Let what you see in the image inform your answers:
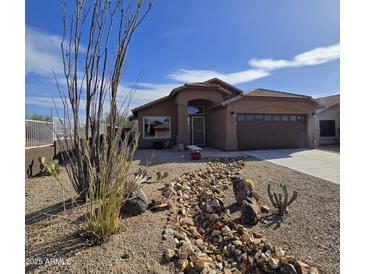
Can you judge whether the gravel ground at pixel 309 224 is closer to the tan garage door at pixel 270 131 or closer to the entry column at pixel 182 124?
the tan garage door at pixel 270 131

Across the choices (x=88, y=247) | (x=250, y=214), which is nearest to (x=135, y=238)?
(x=88, y=247)

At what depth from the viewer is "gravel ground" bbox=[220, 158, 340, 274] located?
116 inches

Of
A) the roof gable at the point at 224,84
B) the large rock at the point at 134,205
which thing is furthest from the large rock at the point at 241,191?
the roof gable at the point at 224,84

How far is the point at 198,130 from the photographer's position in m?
17.3

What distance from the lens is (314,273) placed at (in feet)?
8.31

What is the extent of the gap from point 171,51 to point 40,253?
26.6 feet

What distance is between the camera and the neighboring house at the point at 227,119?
14062 millimetres

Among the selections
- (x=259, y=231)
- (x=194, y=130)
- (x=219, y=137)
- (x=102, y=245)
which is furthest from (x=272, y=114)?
(x=102, y=245)

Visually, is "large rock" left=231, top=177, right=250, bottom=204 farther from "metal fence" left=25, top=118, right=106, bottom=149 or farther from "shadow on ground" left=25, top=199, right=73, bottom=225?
"metal fence" left=25, top=118, right=106, bottom=149

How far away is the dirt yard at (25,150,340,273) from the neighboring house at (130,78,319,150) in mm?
9133

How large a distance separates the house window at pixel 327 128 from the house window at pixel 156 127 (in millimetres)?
14052

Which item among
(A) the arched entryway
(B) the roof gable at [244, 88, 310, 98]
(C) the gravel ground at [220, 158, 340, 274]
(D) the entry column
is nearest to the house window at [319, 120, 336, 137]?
(B) the roof gable at [244, 88, 310, 98]

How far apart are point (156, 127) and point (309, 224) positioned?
13.8 metres
